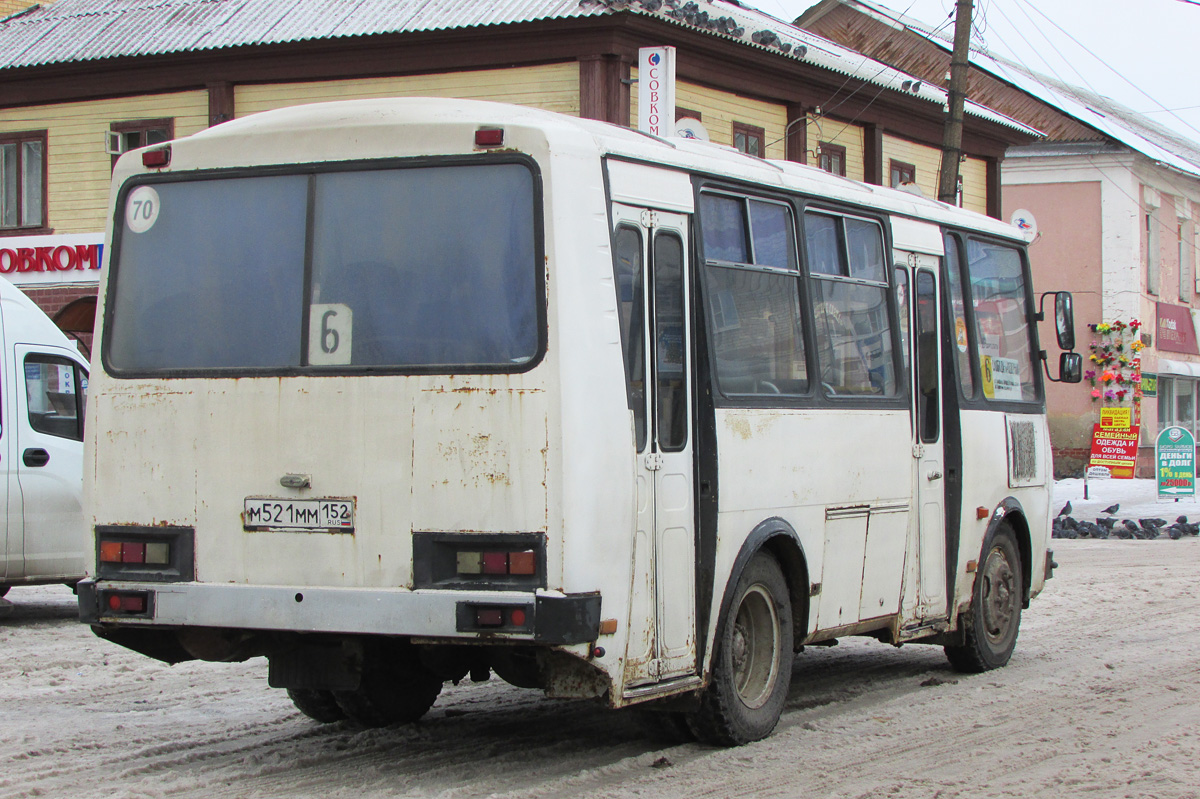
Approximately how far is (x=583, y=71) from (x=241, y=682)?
531 inches

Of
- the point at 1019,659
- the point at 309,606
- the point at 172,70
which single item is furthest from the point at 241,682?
the point at 172,70

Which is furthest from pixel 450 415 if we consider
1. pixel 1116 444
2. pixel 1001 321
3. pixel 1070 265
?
pixel 1070 265

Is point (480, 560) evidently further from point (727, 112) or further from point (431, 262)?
point (727, 112)

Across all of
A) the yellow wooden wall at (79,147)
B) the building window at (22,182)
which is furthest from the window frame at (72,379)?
the building window at (22,182)

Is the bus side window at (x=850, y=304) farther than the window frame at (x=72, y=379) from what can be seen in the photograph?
No

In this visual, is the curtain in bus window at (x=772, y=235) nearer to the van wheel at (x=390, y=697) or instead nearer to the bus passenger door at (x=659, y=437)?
the bus passenger door at (x=659, y=437)

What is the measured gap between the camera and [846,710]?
8.62m

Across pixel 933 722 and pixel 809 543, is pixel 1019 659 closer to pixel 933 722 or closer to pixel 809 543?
pixel 933 722

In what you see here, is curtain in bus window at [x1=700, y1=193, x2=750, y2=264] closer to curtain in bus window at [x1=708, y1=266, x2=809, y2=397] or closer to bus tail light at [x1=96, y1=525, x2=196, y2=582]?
curtain in bus window at [x1=708, y1=266, x2=809, y2=397]

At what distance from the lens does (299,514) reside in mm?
6578

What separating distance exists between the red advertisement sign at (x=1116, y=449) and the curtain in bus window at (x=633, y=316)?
22.6 m

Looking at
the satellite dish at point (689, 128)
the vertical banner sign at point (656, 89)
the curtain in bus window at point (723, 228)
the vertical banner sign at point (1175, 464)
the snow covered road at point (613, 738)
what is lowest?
the snow covered road at point (613, 738)

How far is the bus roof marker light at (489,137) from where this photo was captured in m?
6.45

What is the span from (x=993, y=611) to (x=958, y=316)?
1924 mm
